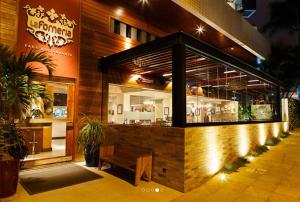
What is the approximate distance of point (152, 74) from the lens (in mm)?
8430

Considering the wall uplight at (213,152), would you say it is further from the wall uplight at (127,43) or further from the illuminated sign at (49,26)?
the illuminated sign at (49,26)

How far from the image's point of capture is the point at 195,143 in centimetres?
434

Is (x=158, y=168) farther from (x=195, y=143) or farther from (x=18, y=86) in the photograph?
(x=18, y=86)

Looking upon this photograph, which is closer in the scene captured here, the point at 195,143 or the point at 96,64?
the point at 195,143

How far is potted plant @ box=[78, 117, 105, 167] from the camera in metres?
5.34

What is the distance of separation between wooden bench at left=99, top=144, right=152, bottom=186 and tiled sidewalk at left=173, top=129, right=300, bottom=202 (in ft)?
3.14

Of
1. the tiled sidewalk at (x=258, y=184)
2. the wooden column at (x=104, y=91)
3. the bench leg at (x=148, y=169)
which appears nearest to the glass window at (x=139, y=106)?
the wooden column at (x=104, y=91)

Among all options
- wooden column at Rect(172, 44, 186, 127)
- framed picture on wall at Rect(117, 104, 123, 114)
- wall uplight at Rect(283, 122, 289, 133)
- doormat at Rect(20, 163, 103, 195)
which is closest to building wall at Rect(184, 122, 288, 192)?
wooden column at Rect(172, 44, 186, 127)

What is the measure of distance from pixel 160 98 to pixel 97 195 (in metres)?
7.82

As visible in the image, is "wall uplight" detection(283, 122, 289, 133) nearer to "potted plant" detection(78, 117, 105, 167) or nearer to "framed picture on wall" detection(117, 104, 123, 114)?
"framed picture on wall" detection(117, 104, 123, 114)

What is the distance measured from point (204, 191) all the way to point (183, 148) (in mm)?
918

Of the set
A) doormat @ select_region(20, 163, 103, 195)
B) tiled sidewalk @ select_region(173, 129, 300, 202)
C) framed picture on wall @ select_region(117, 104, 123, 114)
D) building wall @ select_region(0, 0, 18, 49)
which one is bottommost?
tiled sidewalk @ select_region(173, 129, 300, 202)

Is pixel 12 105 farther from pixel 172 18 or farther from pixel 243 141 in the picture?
pixel 172 18

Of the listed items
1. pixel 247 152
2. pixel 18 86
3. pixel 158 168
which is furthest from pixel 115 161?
pixel 247 152
